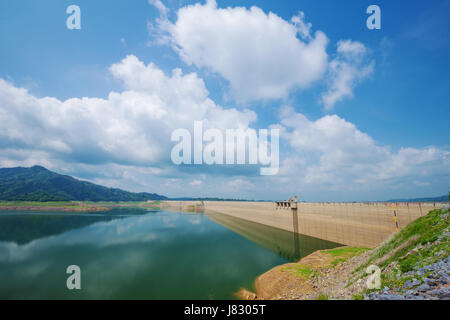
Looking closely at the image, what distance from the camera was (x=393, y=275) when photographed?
6.93 m

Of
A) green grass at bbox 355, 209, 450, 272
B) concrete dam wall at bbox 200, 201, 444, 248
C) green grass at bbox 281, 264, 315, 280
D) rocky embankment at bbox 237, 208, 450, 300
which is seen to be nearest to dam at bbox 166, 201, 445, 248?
concrete dam wall at bbox 200, 201, 444, 248

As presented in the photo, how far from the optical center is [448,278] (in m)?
5.14

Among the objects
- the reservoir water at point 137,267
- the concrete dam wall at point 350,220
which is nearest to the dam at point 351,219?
the concrete dam wall at point 350,220

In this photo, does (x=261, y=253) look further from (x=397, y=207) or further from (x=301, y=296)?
(x=397, y=207)

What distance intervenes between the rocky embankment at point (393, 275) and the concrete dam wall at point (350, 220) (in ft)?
27.3

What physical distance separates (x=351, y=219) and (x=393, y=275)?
21.6 meters

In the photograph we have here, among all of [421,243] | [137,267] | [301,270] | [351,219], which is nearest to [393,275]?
[421,243]

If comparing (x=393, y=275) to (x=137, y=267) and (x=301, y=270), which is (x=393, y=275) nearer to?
(x=301, y=270)

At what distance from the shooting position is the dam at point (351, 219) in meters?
19.6

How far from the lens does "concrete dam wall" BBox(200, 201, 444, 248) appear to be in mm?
19659

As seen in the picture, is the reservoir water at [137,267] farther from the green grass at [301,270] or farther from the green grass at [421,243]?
the green grass at [421,243]

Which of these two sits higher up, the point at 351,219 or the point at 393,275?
the point at 393,275

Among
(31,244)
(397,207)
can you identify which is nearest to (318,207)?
(397,207)

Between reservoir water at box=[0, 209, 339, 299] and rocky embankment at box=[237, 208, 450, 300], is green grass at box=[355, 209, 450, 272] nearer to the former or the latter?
rocky embankment at box=[237, 208, 450, 300]
